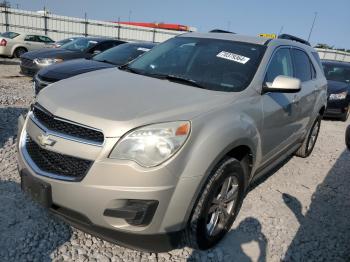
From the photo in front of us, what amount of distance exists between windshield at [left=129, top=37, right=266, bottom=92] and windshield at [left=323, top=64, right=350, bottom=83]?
7.32 m

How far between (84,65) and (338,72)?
7409 millimetres

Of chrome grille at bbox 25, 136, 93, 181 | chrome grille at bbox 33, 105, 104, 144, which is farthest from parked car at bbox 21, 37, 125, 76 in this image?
chrome grille at bbox 25, 136, 93, 181

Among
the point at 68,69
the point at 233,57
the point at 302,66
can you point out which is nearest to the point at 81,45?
the point at 68,69

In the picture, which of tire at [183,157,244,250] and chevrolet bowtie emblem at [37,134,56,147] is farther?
tire at [183,157,244,250]

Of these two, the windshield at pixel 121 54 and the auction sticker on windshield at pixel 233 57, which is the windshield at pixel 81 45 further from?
the auction sticker on windshield at pixel 233 57

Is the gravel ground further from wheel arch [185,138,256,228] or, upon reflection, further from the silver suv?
wheel arch [185,138,256,228]

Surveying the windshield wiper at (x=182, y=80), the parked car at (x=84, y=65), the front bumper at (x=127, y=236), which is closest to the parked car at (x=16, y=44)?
the parked car at (x=84, y=65)

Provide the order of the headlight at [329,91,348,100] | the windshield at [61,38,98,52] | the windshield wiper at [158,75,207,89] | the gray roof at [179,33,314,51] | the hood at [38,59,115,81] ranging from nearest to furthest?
1. the windshield wiper at [158,75,207,89]
2. the gray roof at [179,33,314,51]
3. the hood at [38,59,115,81]
4. the headlight at [329,91,348,100]
5. the windshield at [61,38,98,52]

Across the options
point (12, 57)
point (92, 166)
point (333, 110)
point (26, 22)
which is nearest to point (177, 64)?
point (92, 166)

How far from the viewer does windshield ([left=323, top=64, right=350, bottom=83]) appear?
9680 mm

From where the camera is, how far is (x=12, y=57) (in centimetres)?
1585

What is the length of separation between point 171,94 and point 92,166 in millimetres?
882

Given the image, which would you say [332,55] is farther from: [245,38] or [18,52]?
[245,38]

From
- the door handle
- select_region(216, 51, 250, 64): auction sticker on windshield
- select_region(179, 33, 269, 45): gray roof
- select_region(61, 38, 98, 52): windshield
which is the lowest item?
select_region(61, 38, 98, 52): windshield
